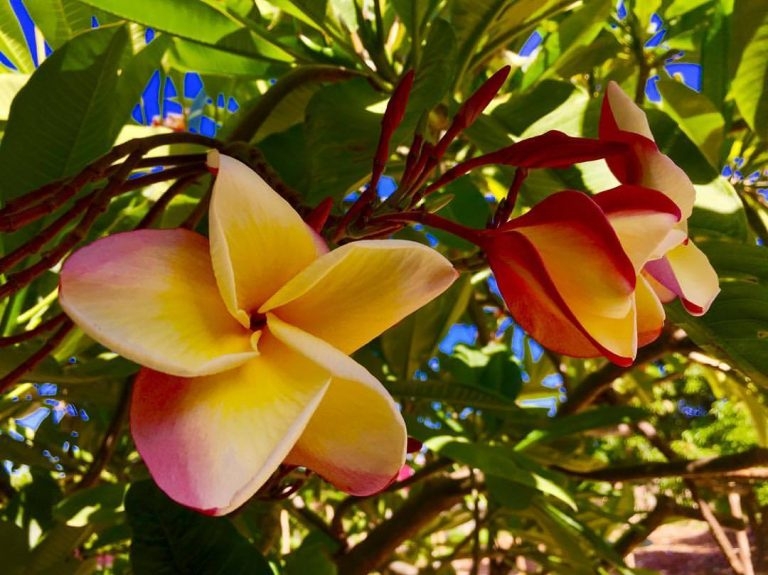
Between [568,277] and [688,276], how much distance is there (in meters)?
0.11

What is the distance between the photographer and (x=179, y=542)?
0.54m

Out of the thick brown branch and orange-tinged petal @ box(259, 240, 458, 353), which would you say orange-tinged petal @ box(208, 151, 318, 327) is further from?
the thick brown branch

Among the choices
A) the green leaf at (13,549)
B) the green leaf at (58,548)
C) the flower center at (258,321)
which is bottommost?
the green leaf at (58,548)

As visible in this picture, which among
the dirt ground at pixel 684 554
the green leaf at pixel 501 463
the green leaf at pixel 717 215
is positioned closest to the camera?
the green leaf at pixel 717 215

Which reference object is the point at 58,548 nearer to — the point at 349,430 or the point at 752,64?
the point at 349,430

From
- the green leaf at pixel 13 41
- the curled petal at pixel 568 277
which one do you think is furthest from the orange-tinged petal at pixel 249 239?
the green leaf at pixel 13 41

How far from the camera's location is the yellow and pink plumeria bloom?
357 millimetres

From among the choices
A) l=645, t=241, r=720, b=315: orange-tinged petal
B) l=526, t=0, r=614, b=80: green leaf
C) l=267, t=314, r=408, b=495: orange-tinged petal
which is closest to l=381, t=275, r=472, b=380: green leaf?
l=526, t=0, r=614, b=80: green leaf

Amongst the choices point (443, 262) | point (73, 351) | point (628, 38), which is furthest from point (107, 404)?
point (628, 38)

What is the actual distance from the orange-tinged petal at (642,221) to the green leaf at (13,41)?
0.78m

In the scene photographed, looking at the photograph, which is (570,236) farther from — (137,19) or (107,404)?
(107,404)

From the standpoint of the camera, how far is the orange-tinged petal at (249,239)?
32cm

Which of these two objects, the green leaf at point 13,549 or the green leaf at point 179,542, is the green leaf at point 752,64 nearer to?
the green leaf at point 179,542

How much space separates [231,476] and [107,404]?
781 millimetres
